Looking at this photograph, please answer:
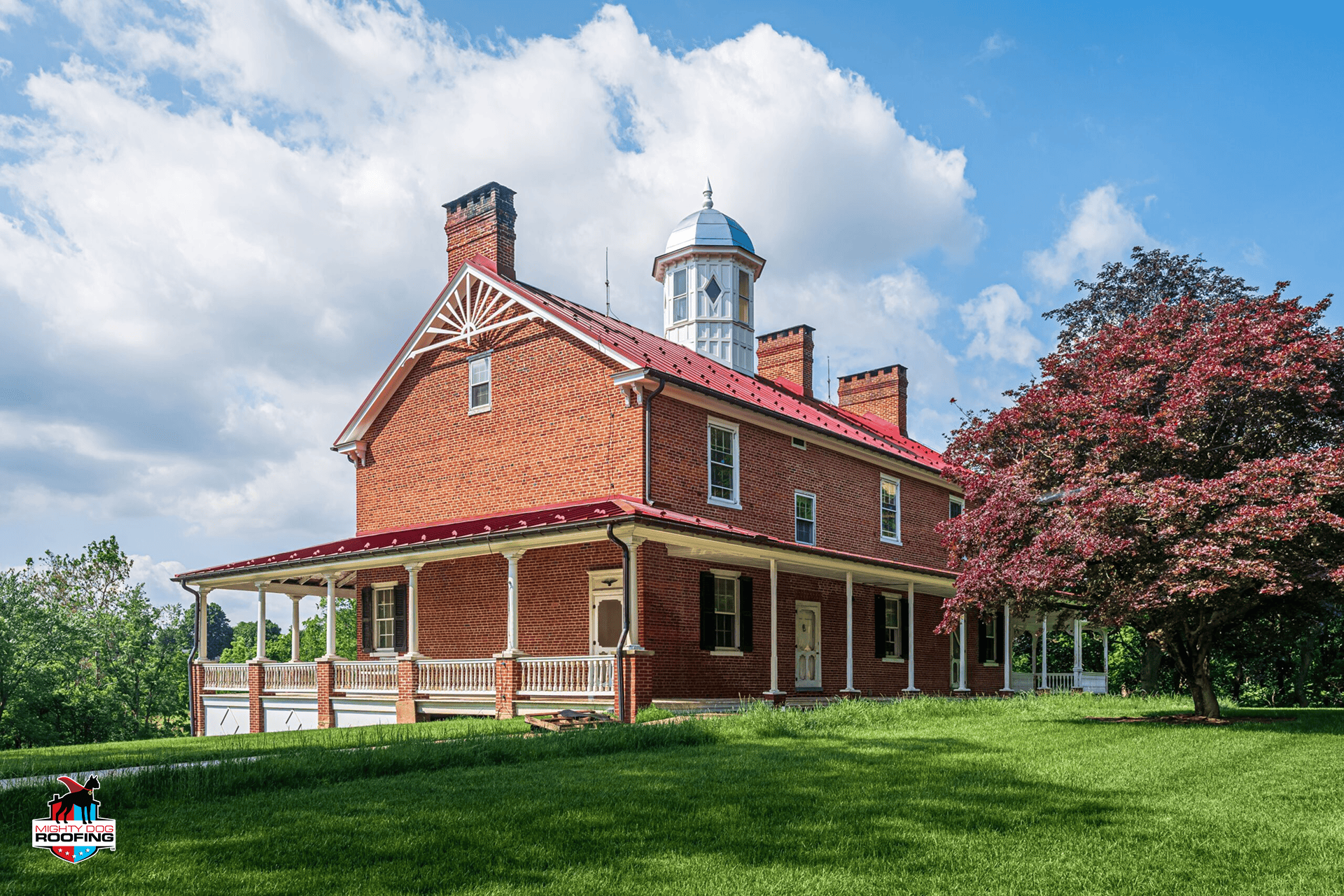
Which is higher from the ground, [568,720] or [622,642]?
[622,642]

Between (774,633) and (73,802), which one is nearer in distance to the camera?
(73,802)

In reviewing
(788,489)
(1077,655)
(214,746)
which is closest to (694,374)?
(788,489)

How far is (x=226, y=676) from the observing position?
2552 centimetres

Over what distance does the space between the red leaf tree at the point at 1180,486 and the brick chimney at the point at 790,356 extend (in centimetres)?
1176

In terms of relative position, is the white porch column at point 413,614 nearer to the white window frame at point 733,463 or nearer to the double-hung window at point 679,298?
the white window frame at point 733,463

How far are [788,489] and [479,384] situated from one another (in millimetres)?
7461

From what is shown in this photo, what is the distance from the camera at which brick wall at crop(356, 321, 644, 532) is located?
21.6 m

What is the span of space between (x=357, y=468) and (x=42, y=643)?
77.4 feet

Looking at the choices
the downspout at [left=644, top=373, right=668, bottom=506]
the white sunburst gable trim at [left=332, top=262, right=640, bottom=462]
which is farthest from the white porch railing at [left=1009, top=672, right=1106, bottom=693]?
the white sunburst gable trim at [left=332, top=262, right=640, bottom=462]

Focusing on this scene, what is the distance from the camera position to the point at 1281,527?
1531 centimetres

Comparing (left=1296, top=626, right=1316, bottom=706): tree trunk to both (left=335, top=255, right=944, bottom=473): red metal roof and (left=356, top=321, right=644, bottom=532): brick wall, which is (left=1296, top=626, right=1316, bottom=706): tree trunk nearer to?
(left=335, top=255, right=944, bottom=473): red metal roof

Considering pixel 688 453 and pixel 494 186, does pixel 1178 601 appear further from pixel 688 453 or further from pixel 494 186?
pixel 494 186

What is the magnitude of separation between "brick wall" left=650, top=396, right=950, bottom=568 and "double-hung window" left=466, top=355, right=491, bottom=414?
5.09m

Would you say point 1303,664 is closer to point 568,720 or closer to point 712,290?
point 712,290
